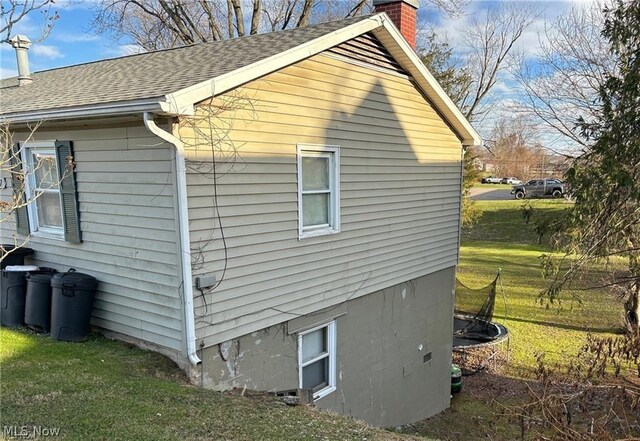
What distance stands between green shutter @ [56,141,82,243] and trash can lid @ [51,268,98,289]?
540mm

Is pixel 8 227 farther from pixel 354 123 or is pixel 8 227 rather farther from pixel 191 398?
pixel 354 123

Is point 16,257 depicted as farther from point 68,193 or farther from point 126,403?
point 126,403

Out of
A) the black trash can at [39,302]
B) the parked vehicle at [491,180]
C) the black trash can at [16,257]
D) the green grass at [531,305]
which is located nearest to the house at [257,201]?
the black trash can at [16,257]

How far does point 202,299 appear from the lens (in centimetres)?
528

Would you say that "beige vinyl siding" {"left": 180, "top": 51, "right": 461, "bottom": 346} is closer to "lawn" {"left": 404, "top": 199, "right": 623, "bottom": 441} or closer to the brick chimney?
the brick chimney

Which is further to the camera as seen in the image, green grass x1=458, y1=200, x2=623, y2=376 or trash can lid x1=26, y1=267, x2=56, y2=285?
green grass x1=458, y1=200, x2=623, y2=376

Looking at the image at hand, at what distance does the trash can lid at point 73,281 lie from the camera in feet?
19.0

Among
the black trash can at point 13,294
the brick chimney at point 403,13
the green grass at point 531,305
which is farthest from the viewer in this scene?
the green grass at point 531,305

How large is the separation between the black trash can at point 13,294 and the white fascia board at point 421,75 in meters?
6.60

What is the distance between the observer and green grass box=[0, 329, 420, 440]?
405 cm

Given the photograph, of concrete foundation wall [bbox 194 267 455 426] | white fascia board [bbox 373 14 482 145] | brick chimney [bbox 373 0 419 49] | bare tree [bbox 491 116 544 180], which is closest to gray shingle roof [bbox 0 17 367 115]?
white fascia board [bbox 373 14 482 145]

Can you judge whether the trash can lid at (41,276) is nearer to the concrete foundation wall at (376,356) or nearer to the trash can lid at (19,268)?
the trash can lid at (19,268)

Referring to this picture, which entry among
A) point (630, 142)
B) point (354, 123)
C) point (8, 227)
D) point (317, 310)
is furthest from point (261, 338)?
point (630, 142)

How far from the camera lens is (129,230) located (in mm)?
5625
